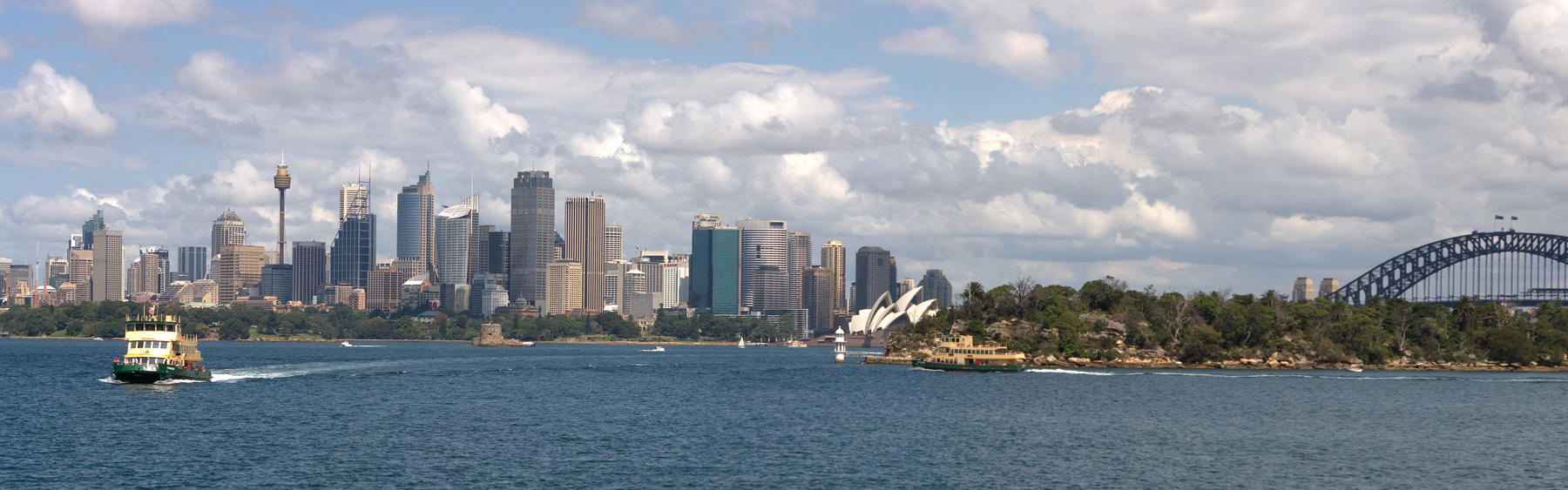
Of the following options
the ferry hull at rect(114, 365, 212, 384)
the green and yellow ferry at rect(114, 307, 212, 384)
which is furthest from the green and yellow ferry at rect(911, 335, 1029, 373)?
the green and yellow ferry at rect(114, 307, 212, 384)

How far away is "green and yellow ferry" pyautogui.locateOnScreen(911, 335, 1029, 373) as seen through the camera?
181m

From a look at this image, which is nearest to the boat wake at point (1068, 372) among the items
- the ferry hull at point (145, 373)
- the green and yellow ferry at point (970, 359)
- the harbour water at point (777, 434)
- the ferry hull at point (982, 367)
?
the green and yellow ferry at point (970, 359)

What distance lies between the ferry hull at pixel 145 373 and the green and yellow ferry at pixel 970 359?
9484 cm

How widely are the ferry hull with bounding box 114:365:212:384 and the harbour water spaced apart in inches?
56.4

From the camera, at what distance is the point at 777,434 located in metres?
95.2

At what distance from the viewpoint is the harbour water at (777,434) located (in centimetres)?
7500

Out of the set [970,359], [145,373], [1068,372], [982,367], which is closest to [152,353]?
[145,373]

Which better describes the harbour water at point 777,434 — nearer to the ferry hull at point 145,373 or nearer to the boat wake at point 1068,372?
the ferry hull at point 145,373

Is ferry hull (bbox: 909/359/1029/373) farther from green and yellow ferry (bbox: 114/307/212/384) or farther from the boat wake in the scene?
green and yellow ferry (bbox: 114/307/212/384)

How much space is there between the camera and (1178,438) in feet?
309

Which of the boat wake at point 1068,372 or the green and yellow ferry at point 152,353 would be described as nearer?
the green and yellow ferry at point 152,353

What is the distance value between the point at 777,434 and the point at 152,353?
74002mm

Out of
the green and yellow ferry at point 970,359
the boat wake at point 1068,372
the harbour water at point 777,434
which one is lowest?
the boat wake at point 1068,372

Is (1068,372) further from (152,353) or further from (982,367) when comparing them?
(152,353)
